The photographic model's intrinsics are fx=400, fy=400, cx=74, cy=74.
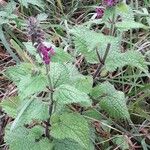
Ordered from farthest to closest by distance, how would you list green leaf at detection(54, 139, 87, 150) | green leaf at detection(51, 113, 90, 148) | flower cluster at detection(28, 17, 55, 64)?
green leaf at detection(54, 139, 87, 150) < green leaf at detection(51, 113, 90, 148) < flower cluster at detection(28, 17, 55, 64)

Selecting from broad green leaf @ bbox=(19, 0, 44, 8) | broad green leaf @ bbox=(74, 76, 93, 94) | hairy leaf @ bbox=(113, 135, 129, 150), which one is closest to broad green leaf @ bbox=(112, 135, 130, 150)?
hairy leaf @ bbox=(113, 135, 129, 150)

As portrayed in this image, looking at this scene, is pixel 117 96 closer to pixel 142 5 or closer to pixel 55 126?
pixel 55 126

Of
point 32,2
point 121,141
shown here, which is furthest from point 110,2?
point 32,2

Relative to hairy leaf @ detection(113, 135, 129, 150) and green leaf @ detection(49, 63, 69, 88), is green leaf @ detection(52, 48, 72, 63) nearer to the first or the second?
green leaf @ detection(49, 63, 69, 88)

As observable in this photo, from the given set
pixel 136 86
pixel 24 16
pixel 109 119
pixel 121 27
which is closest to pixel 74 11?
pixel 24 16

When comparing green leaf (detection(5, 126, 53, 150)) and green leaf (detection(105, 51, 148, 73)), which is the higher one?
green leaf (detection(105, 51, 148, 73))

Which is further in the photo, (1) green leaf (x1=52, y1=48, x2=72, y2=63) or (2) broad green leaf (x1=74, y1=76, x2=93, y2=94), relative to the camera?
(2) broad green leaf (x1=74, y1=76, x2=93, y2=94)

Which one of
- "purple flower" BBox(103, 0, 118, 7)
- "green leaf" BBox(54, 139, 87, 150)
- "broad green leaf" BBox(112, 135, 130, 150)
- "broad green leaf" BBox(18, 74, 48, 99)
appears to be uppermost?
"purple flower" BBox(103, 0, 118, 7)
